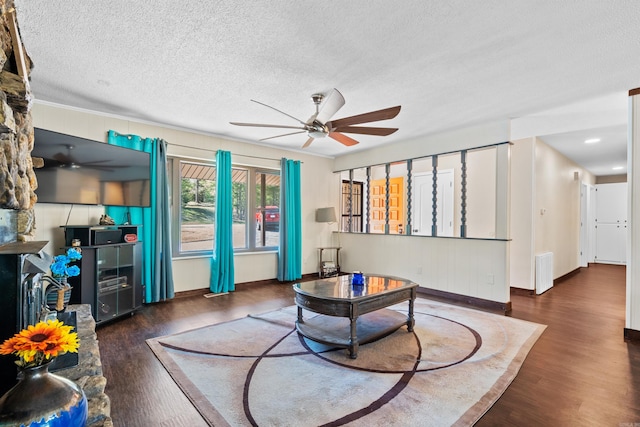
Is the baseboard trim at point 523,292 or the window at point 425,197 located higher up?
the window at point 425,197

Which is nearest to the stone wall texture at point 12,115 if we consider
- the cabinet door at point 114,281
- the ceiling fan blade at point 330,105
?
the cabinet door at point 114,281

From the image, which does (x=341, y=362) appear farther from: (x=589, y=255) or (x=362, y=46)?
(x=589, y=255)

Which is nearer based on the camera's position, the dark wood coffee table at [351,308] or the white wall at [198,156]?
the dark wood coffee table at [351,308]

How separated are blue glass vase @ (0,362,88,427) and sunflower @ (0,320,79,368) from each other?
4cm

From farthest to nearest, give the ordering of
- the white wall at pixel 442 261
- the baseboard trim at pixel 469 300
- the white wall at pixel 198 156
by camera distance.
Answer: the white wall at pixel 442 261 < the baseboard trim at pixel 469 300 < the white wall at pixel 198 156

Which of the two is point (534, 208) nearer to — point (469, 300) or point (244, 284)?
point (469, 300)

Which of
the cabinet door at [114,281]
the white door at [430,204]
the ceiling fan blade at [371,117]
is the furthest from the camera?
the white door at [430,204]

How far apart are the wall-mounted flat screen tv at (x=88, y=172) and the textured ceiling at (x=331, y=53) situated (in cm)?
56

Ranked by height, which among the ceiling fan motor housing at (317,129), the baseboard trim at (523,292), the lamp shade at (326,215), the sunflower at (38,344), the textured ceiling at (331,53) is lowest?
the baseboard trim at (523,292)

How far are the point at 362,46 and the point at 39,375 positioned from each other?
2609mm

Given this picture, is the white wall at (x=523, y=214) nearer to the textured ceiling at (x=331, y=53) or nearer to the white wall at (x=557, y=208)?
the white wall at (x=557, y=208)

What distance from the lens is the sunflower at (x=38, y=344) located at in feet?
3.38

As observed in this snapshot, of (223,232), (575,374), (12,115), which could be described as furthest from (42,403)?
(223,232)

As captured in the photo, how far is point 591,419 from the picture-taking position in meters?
1.83
